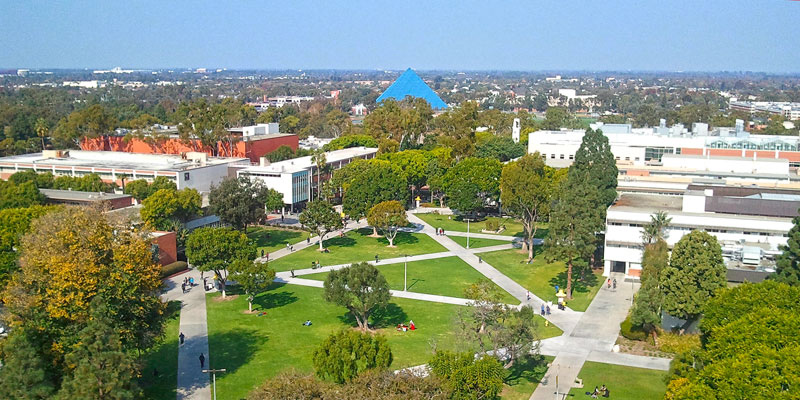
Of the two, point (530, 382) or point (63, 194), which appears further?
point (63, 194)

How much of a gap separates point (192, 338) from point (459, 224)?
29054 mm

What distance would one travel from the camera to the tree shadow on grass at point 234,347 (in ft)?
92.1

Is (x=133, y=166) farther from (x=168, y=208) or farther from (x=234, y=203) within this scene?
(x=234, y=203)

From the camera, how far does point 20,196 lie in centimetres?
4650

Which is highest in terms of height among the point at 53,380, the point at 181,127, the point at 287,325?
the point at 181,127

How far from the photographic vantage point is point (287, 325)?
32.7m

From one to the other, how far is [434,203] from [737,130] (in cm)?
3052

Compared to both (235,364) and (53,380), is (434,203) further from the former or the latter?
(53,380)

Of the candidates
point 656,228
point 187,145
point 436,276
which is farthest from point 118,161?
point 656,228

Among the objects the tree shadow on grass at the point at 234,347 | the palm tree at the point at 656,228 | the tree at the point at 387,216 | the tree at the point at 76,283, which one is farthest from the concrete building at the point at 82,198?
the palm tree at the point at 656,228

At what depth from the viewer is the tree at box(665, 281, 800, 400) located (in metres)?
18.4

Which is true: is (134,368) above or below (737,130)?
below

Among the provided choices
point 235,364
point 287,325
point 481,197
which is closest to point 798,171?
point 481,197

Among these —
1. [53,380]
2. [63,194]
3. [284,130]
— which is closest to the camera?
[53,380]
